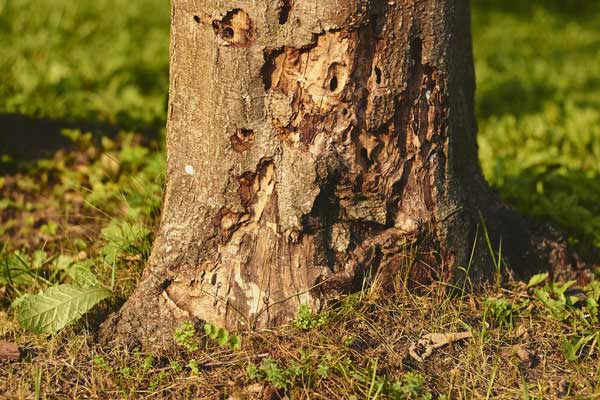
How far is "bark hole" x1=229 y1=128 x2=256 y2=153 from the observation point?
104 inches

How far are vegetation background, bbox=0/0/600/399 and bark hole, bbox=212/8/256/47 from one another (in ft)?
3.25

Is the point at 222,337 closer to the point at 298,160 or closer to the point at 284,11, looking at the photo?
the point at 298,160

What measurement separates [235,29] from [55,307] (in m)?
1.20

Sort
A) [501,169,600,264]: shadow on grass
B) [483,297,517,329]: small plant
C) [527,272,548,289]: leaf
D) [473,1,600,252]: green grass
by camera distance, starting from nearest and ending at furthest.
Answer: [483,297,517,329]: small plant < [527,272,548,289]: leaf < [501,169,600,264]: shadow on grass < [473,1,600,252]: green grass

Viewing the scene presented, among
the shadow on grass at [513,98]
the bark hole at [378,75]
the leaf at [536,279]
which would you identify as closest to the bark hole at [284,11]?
the bark hole at [378,75]

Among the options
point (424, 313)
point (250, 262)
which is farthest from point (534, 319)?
point (250, 262)

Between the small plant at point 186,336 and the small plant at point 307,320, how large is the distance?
1.21 ft

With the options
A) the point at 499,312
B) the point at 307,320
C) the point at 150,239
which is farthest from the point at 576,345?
the point at 150,239

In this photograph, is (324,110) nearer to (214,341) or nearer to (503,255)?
(214,341)

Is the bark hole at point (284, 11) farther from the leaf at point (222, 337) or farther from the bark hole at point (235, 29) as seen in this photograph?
the leaf at point (222, 337)

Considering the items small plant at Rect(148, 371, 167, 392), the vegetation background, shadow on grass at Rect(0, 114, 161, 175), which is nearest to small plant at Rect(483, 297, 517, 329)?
the vegetation background

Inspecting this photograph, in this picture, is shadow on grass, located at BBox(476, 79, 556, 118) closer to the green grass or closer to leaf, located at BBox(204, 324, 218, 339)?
the green grass

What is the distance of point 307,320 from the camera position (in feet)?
8.85

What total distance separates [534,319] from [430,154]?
0.76 meters
